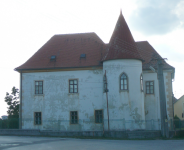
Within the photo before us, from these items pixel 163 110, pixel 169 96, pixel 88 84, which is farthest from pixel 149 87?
pixel 163 110

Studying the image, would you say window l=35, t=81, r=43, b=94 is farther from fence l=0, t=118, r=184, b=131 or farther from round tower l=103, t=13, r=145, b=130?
round tower l=103, t=13, r=145, b=130

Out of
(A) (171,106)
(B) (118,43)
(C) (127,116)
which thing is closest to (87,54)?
(B) (118,43)

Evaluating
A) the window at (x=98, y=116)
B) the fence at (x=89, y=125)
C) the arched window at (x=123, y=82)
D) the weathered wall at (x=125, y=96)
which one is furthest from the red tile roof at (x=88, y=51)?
the fence at (x=89, y=125)

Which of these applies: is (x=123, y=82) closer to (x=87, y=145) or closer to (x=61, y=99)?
(x=61, y=99)

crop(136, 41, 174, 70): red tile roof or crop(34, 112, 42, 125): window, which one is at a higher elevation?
crop(136, 41, 174, 70): red tile roof

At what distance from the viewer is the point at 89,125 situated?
2919 cm

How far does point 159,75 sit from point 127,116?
5366 mm

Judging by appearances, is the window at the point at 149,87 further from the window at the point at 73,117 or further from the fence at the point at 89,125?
the window at the point at 73,117

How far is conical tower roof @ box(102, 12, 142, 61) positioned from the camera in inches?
1078

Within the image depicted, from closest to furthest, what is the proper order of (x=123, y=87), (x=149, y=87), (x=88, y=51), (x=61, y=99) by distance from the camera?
(x=123, y=87), (x=61, y=99), (x=149, y=87), (x=88, y=51)

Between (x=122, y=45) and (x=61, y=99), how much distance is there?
874 centimetres

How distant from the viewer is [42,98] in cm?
3041

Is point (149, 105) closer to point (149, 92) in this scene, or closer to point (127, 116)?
point (149, 92)

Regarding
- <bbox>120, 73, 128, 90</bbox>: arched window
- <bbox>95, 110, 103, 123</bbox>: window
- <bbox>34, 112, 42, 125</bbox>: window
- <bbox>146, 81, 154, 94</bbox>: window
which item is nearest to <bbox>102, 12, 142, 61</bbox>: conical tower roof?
<bbox>120, 73, 128, 90</bbox>: arched window
